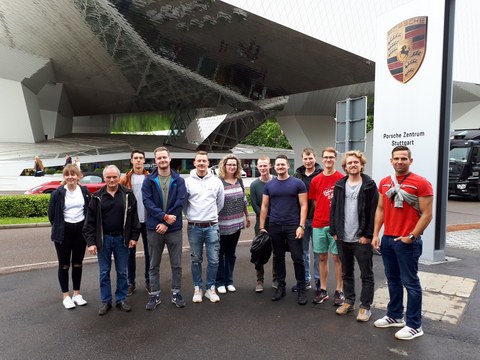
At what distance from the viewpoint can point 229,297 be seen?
4.91m

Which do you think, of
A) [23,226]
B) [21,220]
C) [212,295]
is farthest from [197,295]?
[21,220]

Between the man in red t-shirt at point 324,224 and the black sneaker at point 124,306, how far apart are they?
7.48 feet

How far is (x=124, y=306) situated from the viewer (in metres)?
4.46

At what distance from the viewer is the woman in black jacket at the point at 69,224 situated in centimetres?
444

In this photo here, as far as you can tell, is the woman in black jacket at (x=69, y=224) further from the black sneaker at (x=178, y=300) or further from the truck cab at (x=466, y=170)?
the truck cab at (x=466, y=170)

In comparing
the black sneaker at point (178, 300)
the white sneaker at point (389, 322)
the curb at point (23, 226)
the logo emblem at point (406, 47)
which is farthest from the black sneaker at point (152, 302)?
the curb at point (23, 226)

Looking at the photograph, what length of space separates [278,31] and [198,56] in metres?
6.89

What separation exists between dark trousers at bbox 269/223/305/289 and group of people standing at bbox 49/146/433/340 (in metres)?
0.01

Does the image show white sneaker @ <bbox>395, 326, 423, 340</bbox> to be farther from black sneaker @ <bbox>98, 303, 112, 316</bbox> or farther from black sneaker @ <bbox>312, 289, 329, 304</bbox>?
black sneaker @ <bbox>98, 303, 112, 316</bbox>

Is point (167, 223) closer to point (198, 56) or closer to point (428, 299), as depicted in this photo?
point (428, 299)

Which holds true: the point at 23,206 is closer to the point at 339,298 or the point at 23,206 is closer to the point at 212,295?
the point at 212,295

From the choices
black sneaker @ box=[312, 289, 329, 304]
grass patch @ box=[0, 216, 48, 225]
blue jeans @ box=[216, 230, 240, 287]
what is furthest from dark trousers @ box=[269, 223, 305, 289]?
grass patch @ box=[0, 216, 48, 225]

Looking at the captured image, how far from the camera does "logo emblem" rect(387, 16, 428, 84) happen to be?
6.44 m

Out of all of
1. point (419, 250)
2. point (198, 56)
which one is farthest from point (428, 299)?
point (198, 56)
